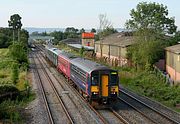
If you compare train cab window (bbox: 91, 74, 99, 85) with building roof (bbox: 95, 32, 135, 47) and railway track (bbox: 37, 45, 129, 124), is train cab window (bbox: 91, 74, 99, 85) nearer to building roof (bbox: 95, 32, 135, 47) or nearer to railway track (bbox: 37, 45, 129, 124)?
railway track (bbox: 37, 45, 129, 124)

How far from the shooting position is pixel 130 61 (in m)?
43.7

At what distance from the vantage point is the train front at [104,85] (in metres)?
19.2

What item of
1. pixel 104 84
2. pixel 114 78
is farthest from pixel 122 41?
pixel 104 84

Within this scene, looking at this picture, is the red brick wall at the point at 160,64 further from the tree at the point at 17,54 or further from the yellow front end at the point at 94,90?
the yellow front end at the point at 94,90

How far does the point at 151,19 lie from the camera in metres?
51.4

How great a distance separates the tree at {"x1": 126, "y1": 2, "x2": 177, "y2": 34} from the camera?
48.6m

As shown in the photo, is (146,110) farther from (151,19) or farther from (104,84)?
(151,19)

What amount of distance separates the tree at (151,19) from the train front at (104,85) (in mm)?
27650

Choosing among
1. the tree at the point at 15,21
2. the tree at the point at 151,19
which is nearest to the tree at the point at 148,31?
the tree at the point at 151,19

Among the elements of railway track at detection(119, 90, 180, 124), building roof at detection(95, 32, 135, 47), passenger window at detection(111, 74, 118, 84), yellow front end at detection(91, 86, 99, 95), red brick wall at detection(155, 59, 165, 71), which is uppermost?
building roof at detection(95, 32, 135, 47)

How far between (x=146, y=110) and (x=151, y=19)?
111 feet

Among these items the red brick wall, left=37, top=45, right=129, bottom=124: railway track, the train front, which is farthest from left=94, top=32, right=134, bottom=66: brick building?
left=37, top=45, right=129, bottom=124: railway track

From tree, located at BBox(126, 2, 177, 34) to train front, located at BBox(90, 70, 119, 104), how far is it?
90.7ft

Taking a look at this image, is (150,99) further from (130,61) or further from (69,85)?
(130,61)
